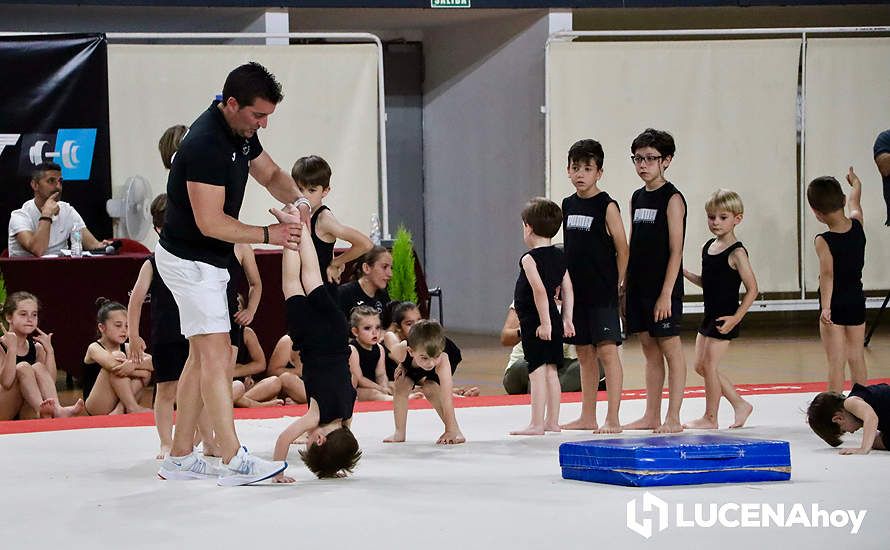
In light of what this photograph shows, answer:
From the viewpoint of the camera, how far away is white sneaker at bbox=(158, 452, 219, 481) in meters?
4.55

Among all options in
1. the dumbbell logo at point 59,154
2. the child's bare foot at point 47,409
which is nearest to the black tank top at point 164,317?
the child's bare foot at point 47,409

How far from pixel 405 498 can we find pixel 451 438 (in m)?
1.35

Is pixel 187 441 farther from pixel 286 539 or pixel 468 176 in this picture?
pixel 468 176

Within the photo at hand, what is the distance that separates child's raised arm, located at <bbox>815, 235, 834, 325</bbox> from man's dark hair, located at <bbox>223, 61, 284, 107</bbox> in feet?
10.4

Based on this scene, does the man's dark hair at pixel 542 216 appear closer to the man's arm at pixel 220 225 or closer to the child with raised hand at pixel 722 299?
the child with raised hand at pixel 722 299

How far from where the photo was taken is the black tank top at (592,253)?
585cm

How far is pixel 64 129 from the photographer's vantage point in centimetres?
955

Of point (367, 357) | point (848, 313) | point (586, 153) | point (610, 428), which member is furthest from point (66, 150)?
point (848, 313)

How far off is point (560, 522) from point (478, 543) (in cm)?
35

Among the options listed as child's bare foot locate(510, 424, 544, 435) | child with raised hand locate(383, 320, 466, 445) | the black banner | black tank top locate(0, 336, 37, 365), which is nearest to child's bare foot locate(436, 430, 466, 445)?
child with raised hand locate(383, 320, 466, 445)

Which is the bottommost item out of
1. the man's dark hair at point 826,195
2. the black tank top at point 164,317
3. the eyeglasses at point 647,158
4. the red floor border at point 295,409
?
the red floor border at point 295,409

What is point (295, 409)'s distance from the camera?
6.62 m

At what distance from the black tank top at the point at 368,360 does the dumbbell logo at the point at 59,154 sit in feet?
11.6

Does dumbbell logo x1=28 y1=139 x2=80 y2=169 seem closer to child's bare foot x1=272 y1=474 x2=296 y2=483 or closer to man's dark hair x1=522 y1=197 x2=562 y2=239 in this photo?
man's dark hair x1=522 y1=197 x2=562 y2=239
